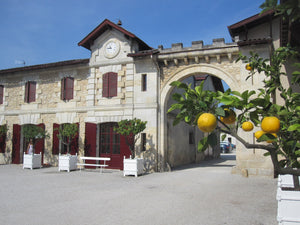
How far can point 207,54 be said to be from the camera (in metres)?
10.4

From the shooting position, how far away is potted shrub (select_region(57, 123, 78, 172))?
11.3m

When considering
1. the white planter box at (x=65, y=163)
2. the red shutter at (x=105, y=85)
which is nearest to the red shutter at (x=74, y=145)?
the white planter box at (x=65, y=163)

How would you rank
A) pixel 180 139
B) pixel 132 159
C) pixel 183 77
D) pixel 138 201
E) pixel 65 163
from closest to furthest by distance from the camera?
pixel 138 201, pixel 132 159, pixel 183 77, pixel 65 163, pixel 180 139

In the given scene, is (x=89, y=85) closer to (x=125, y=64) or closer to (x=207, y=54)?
(x=125, y=64)

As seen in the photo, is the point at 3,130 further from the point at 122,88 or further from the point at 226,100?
the point at 226,100

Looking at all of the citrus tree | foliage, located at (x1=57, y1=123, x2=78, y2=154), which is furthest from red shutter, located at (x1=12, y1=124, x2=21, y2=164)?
the citrus tree

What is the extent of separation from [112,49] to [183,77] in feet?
12.2

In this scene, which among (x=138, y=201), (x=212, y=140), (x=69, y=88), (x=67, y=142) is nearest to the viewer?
(x=212, y=140)

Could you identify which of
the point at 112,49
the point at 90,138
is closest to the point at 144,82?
the point at 112,49

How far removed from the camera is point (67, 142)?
1291 cm

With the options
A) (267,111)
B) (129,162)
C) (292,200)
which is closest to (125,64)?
(129,162)

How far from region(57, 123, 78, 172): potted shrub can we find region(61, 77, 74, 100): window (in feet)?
4.86

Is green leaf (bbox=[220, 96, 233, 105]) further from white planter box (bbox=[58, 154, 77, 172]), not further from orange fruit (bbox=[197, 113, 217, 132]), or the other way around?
white planter box (bbox=[58, 154, 77, 172])

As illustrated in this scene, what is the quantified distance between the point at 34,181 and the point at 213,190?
5820mm
